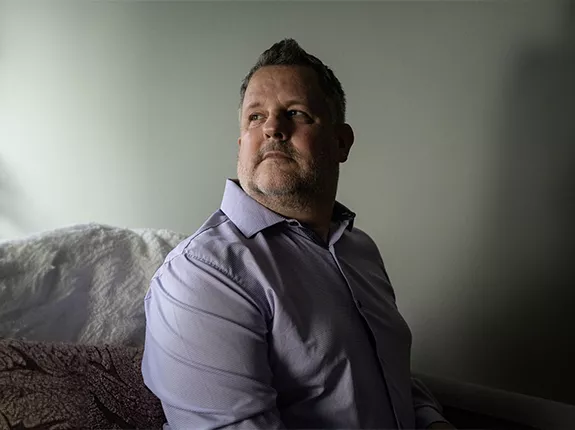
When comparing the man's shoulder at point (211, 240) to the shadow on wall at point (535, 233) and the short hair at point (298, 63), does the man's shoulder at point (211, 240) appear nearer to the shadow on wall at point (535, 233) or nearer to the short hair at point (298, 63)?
the short hair at point (298, 63)

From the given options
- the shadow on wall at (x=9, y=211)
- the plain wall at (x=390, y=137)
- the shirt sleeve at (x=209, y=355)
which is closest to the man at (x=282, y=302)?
the shirt sleeve at (x=209, y=355)

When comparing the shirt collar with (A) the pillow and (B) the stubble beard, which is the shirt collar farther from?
(A) the pillow

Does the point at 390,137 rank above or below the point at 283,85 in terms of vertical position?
below

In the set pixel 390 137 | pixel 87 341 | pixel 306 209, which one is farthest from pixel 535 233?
pixel 87 341

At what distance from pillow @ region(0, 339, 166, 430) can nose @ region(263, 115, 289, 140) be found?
46cm

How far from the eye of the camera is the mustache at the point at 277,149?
1023mm

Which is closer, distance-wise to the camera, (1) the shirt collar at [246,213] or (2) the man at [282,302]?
(2) the man at [282,302]

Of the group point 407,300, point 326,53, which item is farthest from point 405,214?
point 326,53

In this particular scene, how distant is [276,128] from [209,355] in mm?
440

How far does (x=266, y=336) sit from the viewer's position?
→ 851 mm

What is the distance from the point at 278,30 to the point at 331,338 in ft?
2.93

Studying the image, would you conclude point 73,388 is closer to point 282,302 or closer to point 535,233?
point 282,302

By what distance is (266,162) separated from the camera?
1.02 metres

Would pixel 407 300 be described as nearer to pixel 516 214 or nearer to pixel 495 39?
pixel 516 214
